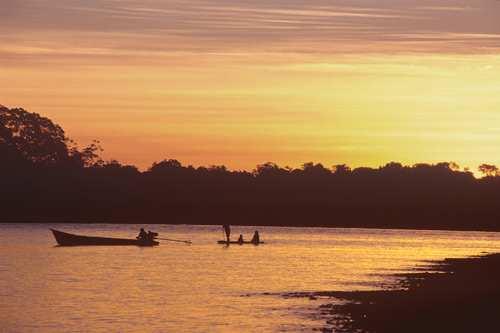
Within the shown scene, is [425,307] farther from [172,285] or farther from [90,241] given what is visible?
[90,241]

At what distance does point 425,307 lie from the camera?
44.0 meters

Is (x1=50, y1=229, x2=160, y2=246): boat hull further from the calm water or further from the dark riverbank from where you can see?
the dark riverbank

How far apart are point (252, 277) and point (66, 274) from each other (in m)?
12.1

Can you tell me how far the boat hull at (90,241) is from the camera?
334ft

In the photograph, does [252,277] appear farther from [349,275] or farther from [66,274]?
[66,274]

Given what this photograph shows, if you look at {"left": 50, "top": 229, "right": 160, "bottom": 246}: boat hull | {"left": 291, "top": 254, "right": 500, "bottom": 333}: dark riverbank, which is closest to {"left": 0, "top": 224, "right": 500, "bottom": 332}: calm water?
{"left": 50, "top": 229, "right": 160, "bottom": 246}: boat hull

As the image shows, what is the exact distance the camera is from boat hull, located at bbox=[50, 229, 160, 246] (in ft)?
334

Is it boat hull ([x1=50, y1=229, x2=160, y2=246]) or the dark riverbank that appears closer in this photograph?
the dark riverbank

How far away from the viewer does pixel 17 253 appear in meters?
96.2

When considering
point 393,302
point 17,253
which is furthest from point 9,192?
point 393,302

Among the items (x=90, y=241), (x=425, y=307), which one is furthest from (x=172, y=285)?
(x=90, y=241)

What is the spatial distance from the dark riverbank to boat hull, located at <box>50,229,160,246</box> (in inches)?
1736

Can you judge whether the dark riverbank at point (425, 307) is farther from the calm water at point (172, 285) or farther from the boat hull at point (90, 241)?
the boat hull at point (90, 241)

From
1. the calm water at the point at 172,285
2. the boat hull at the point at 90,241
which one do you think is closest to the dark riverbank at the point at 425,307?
the calm water at the point at 172,285
